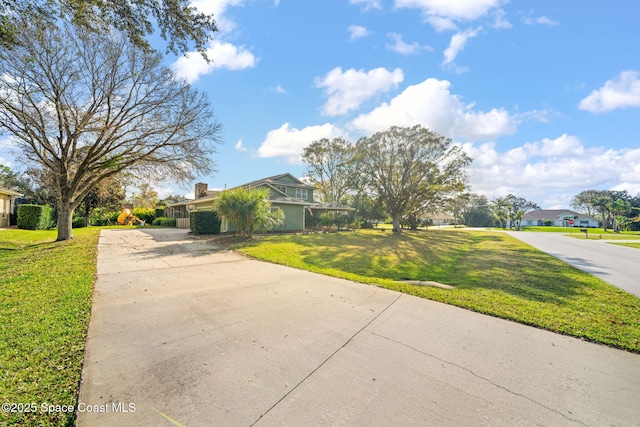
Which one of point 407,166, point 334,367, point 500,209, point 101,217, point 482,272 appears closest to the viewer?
point 334,367

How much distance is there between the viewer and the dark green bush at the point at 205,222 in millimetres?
17281

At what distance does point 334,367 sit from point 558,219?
304ft

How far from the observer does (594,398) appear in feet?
8.28

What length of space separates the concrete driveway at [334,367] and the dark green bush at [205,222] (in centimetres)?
1261

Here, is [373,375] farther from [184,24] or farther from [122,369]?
[184,24]

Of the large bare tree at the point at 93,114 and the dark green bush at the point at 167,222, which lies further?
the dark green bush at the point at 167,222

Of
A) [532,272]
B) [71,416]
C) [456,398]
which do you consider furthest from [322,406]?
[532,272]

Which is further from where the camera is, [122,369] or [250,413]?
[122,369]

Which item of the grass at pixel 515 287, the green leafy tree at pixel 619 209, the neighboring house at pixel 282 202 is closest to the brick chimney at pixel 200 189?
the neighboring house at pixel 282 202

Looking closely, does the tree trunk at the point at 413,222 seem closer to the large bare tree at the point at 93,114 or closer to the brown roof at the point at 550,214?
the large bare tree at the point at 93,114

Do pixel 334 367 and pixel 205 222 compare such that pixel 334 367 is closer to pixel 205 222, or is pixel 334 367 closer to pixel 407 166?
pixel 205 222

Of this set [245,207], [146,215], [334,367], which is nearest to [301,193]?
[245,207]

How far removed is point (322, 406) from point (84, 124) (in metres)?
17.0

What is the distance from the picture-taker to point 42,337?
3414 mm
